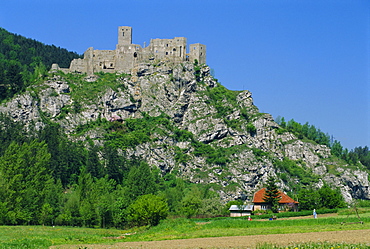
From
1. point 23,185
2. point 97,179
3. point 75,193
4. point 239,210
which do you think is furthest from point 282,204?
point 23,185

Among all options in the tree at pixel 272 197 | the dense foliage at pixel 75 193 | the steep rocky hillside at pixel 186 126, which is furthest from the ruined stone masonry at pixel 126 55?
the tree at pixel 272 197

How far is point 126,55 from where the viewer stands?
181 m

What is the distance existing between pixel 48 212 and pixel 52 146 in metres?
47.6

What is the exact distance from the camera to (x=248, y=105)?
18888 centimetres

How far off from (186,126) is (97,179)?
54.2 metres

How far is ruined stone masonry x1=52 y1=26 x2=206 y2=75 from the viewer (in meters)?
180

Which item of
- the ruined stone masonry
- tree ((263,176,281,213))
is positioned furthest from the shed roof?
the ruined stone masonry

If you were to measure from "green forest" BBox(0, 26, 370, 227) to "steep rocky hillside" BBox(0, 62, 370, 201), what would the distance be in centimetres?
87

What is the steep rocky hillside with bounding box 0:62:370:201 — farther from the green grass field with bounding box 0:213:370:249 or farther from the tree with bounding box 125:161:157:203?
the green grass field with bounding box 0:213:370:249

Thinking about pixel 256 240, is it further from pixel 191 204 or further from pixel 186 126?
pixel 186 126

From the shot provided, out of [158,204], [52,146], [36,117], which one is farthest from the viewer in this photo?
[36,117]

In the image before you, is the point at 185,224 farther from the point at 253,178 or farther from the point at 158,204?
the point at 253,178

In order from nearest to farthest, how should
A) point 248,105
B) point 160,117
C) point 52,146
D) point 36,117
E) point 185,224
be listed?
point 185,224 → point 52,146 → point 36,117 → point 160,117 → point 248,105

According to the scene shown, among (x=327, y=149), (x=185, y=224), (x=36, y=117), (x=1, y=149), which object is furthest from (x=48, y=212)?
(x=327, y=149)
